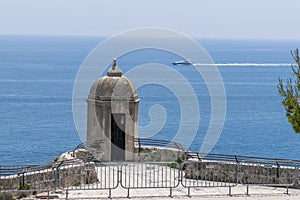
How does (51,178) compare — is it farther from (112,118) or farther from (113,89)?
(113,89)

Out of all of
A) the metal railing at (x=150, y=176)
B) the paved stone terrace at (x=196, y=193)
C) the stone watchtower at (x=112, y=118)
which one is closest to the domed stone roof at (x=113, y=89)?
the stone watchtower at (x=112, y=118)

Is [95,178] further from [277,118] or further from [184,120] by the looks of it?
[277,118]

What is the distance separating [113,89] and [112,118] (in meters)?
0.83

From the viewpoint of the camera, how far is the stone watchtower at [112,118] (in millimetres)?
18703

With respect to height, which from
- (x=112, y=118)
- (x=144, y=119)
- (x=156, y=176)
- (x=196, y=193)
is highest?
(x=144, y=119)

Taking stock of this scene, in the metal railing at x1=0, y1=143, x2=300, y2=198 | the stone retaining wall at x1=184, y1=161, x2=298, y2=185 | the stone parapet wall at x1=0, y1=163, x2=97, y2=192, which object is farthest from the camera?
the stone retaining wall at x1=184, y1=161, x2=298, y2=185

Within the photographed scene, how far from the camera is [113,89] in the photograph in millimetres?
18703

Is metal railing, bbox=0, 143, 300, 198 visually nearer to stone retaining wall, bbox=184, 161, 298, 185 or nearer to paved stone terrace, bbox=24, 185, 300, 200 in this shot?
stone retaining wall, bbox=184, 161, 298, 185

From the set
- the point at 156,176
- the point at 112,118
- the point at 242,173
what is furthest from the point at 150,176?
the point at 112,118

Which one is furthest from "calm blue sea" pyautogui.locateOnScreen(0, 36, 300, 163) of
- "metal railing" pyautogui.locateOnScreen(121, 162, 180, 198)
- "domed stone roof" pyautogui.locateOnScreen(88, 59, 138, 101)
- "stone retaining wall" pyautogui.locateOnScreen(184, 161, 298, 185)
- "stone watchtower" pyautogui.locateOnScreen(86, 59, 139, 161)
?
"stone retaining wall" pyautogui.locateOnScreen(184, 161, 298, 185)

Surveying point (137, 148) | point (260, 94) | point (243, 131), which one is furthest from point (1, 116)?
point (137, 148)

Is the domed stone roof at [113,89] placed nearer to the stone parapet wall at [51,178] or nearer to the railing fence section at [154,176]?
the railing fence section at [154,176]

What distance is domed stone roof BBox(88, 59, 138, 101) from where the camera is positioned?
18.7 metres

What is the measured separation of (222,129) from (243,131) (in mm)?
2809
